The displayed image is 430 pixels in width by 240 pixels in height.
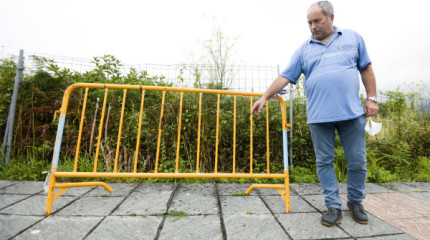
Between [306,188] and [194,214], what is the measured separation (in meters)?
1.74

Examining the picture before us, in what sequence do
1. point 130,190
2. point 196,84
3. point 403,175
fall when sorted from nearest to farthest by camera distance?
point 130,190 → point 403,175 → point 196,84

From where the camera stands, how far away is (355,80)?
6.27 feet

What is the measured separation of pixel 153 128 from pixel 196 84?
1.42 m

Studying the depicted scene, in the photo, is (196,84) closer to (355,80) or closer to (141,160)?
(141,160)

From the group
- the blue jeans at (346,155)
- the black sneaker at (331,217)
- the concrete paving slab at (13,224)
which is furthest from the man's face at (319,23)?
the concrete paving slab at (13,224)

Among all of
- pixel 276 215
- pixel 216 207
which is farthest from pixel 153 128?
pixel 276 215

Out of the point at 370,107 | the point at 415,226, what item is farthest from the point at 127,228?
the point at 415,226

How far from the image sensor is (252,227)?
1.81 meters

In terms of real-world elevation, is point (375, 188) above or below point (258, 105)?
below

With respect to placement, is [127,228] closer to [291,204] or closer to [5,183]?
[291,204]

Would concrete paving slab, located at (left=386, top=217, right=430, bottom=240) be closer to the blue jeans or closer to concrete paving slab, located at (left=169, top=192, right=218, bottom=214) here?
the blue jeans

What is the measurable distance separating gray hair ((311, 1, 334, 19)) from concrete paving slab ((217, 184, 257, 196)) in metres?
2.18

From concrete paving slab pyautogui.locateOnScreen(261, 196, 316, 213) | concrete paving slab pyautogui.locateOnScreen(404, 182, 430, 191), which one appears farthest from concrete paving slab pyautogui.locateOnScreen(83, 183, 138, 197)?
concrete paving slab pyautogui.locateOnScreen(404, 182, 430, 191)

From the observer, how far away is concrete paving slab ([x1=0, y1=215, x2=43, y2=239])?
1652 mm
